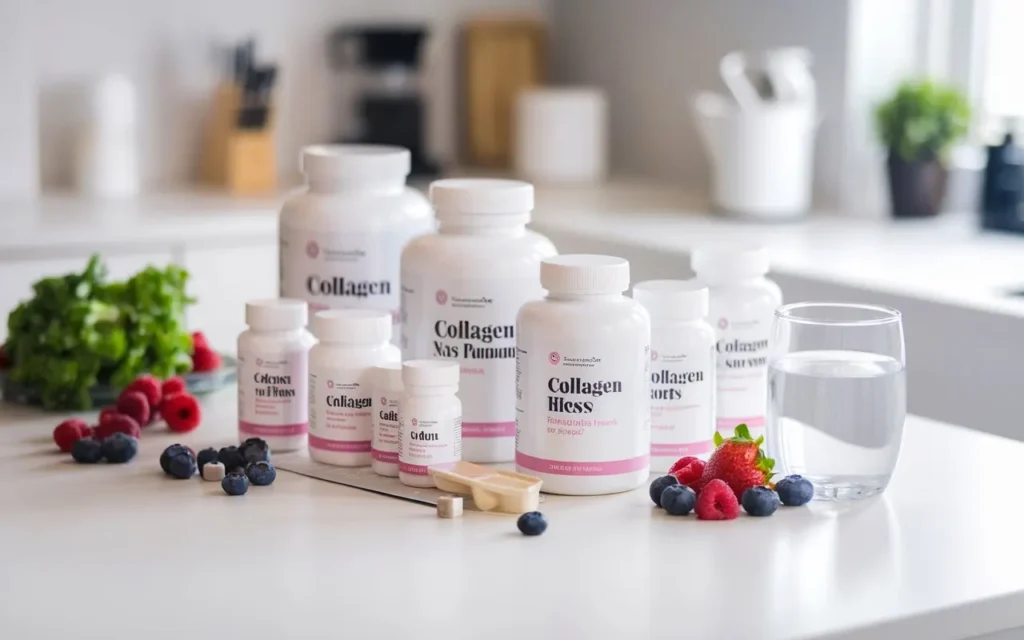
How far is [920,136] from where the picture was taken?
291 cm

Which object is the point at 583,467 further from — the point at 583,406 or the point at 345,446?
the point at 345,446

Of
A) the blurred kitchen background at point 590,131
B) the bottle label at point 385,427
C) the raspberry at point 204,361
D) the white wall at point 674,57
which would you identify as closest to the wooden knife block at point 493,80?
the blurred kitchen background at point 590,131

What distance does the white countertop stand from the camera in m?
0.96

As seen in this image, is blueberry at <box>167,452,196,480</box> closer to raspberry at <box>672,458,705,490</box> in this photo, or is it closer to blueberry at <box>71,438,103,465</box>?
blueberry at <box>71,438,103,465</box>

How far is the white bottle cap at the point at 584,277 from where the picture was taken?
1.20 metres

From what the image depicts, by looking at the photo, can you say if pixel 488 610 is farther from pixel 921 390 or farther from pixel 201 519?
pixel 921 390

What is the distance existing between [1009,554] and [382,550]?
1.66ft

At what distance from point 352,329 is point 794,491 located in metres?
0.43

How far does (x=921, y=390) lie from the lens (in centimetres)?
223

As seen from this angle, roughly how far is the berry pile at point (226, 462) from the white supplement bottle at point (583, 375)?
0.25m

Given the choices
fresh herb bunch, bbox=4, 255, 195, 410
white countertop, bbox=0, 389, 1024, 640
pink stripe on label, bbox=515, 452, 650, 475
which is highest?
fresh herb bunch, bbox=4, 255, 195, 410

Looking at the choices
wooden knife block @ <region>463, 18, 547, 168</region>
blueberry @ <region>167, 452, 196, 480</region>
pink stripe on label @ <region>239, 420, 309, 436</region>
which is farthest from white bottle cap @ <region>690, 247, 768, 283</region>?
wooden knife block @ <region>463, 18, 547, 168</region>

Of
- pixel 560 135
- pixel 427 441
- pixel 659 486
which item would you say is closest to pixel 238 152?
pixel 560 135

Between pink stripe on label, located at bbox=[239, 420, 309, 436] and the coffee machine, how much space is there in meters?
2.24
